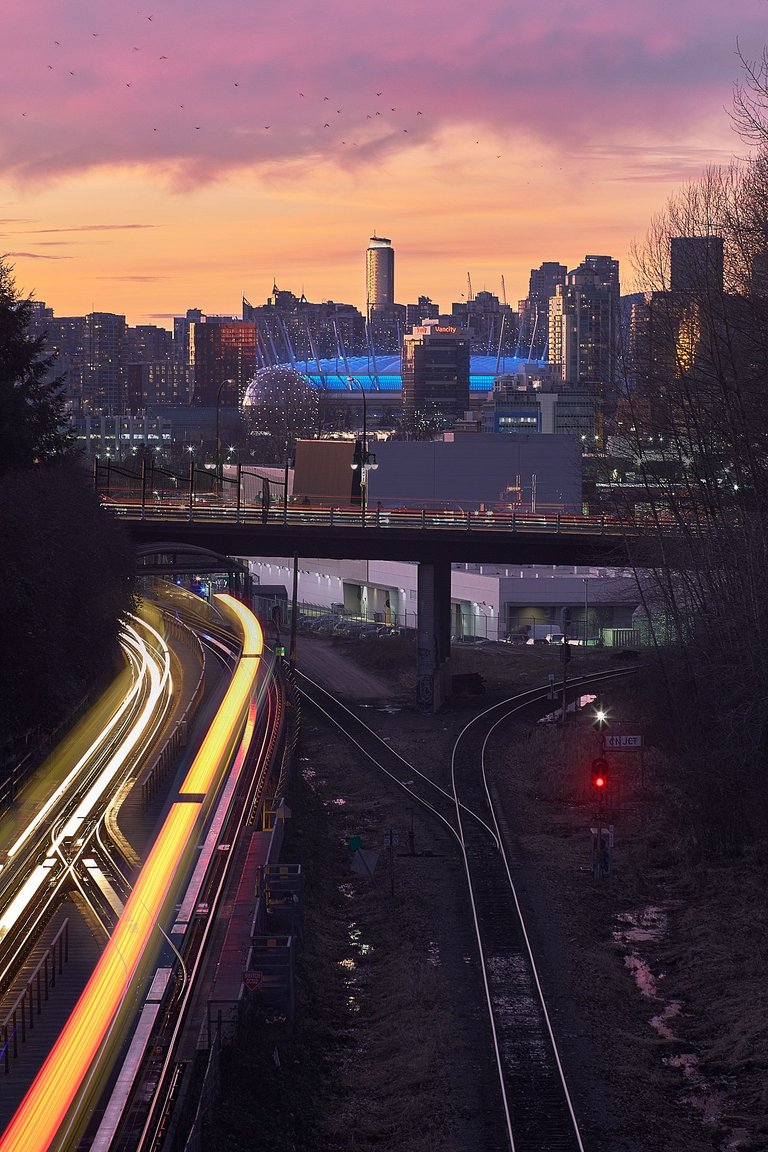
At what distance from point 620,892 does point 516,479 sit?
136 ft

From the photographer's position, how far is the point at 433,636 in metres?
44.1

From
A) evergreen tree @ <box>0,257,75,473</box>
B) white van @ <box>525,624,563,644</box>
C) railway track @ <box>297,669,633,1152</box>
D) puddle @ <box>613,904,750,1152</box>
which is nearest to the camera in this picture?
railway track @ <box>297,669,633,1152</box>

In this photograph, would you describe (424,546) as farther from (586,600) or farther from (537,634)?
(586,600)

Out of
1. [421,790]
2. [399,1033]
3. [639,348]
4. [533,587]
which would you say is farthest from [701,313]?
[533,587]

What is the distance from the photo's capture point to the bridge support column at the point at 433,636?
43.6 m

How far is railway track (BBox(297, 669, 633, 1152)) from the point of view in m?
14.4

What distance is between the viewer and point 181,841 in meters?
A: 21.8

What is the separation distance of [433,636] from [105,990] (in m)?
29.1

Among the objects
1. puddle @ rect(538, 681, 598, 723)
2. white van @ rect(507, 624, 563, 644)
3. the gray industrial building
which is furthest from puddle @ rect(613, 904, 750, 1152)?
the gray industrial building

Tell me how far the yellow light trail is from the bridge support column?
15.6m

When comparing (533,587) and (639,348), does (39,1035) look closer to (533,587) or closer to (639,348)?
(639,348)

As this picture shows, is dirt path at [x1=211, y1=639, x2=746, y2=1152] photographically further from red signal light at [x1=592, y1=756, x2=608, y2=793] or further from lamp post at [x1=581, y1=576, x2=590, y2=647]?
lamp post at [x1=581, y1=576, x2=590, y2=647]

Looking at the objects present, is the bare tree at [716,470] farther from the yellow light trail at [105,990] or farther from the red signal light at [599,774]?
the yellow light trail at [105,990]

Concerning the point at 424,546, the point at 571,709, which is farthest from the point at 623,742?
the point at 424,546
